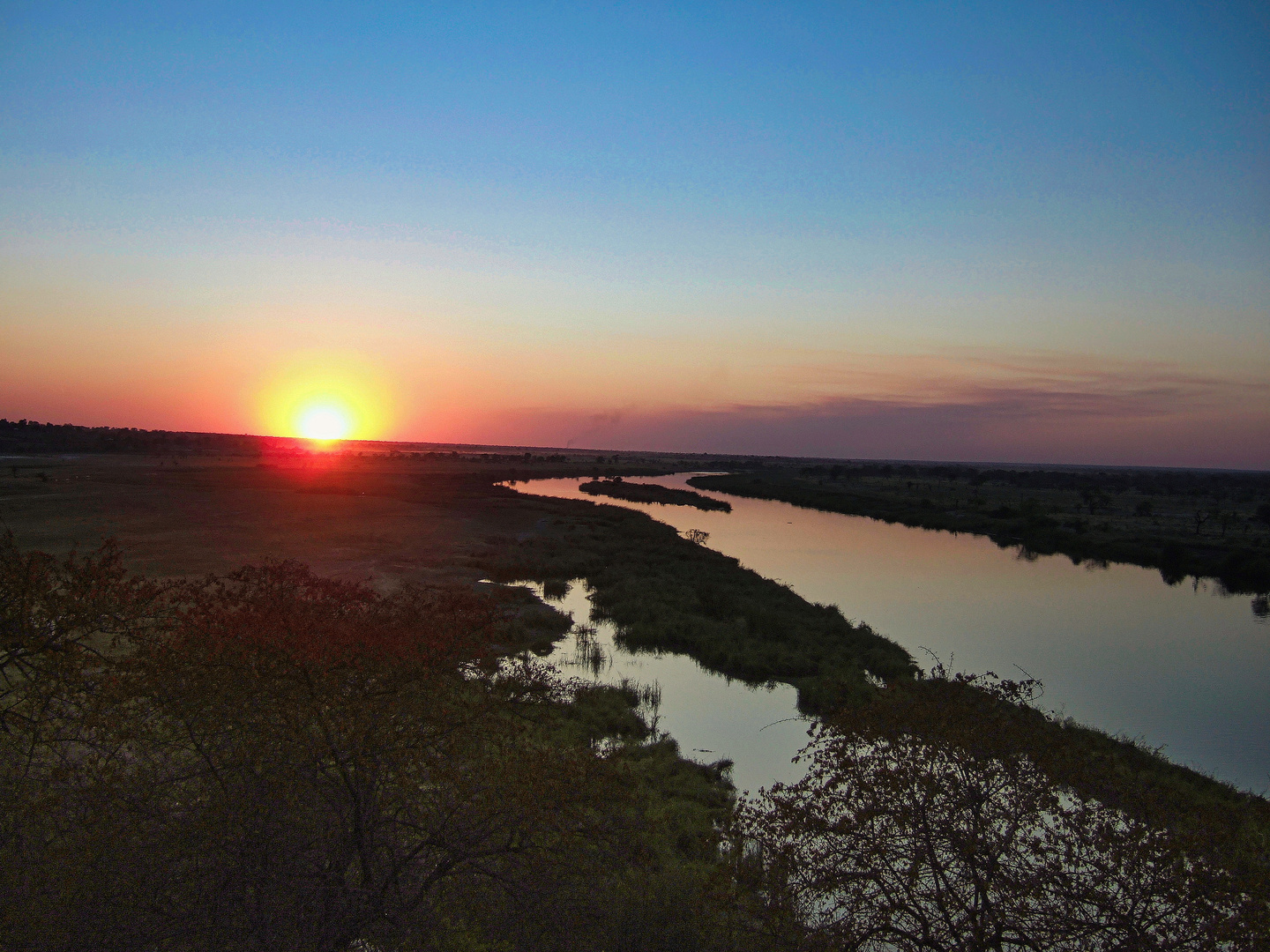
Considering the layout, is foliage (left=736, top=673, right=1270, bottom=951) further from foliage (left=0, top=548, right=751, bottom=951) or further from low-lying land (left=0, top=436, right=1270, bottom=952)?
foliage (left=0, top=548, right=751, bottom=951)

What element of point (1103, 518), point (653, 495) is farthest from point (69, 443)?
point (1103, 518)

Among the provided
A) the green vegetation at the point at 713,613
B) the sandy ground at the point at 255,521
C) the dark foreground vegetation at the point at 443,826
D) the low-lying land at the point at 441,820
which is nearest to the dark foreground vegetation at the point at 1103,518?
the green vegetation at the point at 713,613

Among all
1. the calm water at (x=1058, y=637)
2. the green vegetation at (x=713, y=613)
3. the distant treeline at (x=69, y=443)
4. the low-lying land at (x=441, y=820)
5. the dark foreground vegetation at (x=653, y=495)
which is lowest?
the calm water at (x=1058, y=637)

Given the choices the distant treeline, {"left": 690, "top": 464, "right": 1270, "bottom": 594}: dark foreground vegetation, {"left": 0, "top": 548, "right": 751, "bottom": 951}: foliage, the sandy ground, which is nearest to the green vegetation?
the sandy ground

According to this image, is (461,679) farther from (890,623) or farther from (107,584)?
(890,623)

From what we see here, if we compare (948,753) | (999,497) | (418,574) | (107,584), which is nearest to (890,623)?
(418,574)

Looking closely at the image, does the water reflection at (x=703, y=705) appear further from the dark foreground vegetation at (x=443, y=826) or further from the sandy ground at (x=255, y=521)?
the sandy ground at (x=255, y=521)

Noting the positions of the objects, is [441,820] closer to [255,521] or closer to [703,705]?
[703,705]
